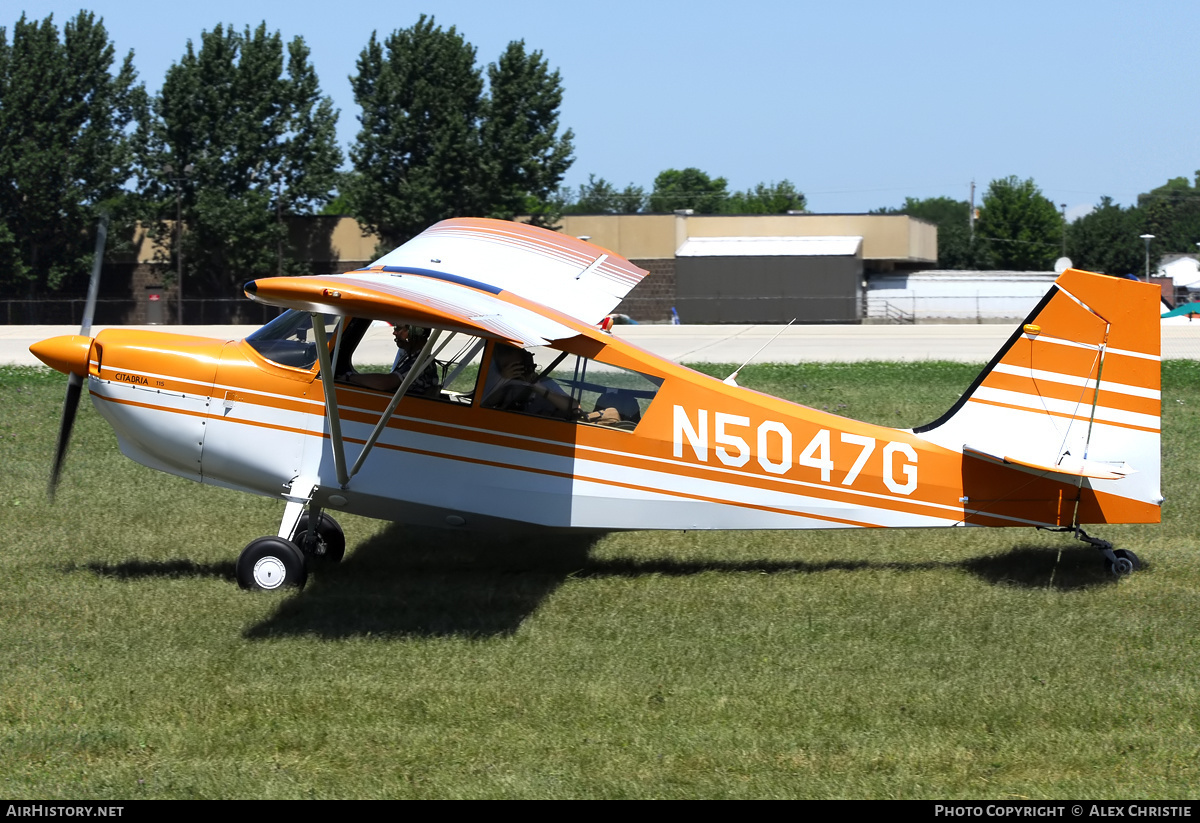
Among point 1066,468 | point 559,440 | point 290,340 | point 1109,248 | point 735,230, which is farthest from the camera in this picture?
point 1109,248

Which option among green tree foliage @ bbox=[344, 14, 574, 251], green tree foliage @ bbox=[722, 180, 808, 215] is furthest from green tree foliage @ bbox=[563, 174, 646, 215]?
green tree foliage @ bbox=[344, 14, 574, 251]

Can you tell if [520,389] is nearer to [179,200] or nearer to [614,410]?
[614,410]

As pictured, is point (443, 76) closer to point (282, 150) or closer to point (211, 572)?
point (282, 150)

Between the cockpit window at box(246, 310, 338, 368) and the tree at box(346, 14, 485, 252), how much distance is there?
137 feet

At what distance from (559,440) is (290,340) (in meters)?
2.17

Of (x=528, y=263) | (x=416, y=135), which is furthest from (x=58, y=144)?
(x=528, y=263)

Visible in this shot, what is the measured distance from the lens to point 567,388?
8016mm

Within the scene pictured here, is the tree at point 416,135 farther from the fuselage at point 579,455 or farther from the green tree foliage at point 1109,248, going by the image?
the green tree foliage at point 1109,248

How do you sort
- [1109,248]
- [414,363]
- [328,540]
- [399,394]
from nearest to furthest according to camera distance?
[399,394], [414,363], [328,540], [1109,248]

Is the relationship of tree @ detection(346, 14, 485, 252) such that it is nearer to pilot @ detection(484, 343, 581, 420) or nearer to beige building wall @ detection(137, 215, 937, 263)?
beige building wall @ detection(137, 215, 937, 263)

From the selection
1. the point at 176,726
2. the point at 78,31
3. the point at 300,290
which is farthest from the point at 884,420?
the point at 78,31

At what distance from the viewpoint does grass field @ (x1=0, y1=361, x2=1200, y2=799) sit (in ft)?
16.7
